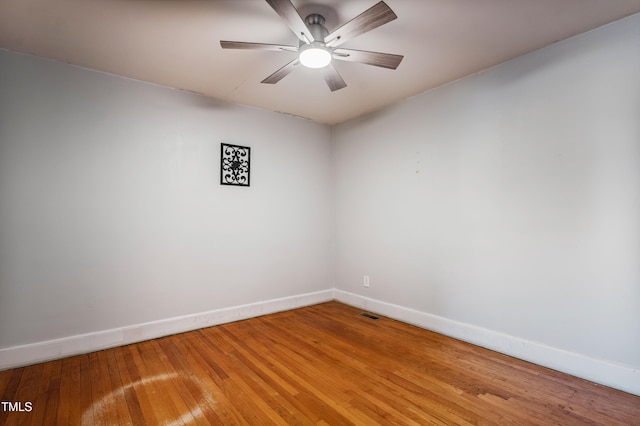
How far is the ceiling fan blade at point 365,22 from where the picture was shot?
1549mm

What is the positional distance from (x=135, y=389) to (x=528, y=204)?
316 cm

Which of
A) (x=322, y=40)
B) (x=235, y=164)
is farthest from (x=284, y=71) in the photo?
(x=235, y=164)

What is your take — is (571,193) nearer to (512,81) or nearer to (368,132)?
(512,81)

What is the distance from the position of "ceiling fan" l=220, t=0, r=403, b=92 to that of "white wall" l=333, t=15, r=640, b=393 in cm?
122

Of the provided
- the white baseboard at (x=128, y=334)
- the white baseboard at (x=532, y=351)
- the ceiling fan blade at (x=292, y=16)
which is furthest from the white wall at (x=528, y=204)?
the ceiling fan blade at (x=292, y=16)

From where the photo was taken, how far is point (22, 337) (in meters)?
2.30

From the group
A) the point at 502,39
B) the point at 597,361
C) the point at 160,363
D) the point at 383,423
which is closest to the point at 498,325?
the point at 597,361

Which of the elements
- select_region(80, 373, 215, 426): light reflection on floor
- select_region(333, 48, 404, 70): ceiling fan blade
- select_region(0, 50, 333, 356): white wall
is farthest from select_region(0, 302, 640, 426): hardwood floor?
select_region(333, 48, 404, 70): ceiling fan blade

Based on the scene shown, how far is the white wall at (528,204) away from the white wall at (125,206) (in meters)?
1.49

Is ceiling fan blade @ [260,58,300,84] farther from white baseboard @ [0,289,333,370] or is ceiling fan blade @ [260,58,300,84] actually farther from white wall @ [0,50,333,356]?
white baseboard @ [0,289,333,370]

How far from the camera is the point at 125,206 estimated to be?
2752mm

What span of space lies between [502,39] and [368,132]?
172cm

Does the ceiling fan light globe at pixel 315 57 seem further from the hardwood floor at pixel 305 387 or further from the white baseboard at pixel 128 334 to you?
the white baseboard at pixel 128 334

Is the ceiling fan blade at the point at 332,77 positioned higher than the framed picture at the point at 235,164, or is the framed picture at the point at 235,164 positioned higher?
the ceiling fan blade at the point at 332,77
